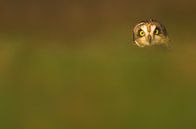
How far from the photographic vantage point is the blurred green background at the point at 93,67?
2.64 m

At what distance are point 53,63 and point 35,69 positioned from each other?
90 millimetres

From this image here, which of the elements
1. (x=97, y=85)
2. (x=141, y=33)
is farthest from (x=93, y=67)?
(x=141, y=33)

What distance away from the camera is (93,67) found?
2.80m

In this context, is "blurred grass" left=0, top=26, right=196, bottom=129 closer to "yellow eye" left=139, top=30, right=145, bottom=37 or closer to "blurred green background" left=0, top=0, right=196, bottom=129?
"blurred green background" left=0, top=0, right=196, bottom=129

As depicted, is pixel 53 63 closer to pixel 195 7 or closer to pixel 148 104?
pixel 148 104

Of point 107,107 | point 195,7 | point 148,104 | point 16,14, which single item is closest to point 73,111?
point 107,107

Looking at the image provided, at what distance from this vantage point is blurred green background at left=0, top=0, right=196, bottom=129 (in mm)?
2645

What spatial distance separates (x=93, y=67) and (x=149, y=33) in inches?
15.4

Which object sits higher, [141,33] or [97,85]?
[141,33]

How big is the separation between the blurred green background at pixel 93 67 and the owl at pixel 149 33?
52 mm

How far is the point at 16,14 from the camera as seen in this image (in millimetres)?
2758

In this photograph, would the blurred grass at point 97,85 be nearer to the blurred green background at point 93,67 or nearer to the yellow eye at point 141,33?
the blurred green background at point 93,67

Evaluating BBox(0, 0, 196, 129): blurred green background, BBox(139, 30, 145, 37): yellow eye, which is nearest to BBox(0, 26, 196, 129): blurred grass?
BBox(0, 0, 196, 129): blurred green background

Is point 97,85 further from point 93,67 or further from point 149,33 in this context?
point 149,33
